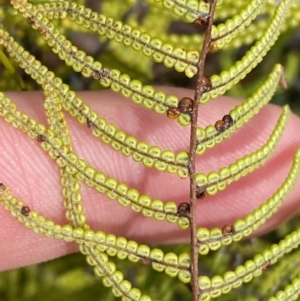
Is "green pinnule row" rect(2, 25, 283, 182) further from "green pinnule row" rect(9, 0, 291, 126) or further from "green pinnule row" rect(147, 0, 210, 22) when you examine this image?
"green pinnule row" rect(147, 0, 210, 22)

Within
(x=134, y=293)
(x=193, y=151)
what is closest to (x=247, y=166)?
(x=193, y=151)

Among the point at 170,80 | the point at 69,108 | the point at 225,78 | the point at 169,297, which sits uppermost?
the point at 225,78

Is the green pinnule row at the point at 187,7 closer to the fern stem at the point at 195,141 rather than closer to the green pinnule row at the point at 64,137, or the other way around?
the fern stem at the point at 195,141

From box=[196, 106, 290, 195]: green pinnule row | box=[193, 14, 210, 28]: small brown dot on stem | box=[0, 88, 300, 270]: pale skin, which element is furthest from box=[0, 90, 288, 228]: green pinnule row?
box=[0, 88, 300, 270]: pale skin

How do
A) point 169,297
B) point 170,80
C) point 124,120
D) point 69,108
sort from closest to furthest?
point 69,108 < point 124,120 < point 169,297 < point 170,80

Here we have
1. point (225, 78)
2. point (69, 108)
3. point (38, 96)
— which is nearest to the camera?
point (225, 78)

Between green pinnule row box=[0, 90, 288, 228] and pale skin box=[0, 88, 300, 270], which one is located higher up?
green pinnule row box=[0, 90, 288, 228]

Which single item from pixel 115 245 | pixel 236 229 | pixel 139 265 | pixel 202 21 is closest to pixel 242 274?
pixel 236 229

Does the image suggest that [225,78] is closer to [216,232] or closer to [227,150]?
[216,232]
